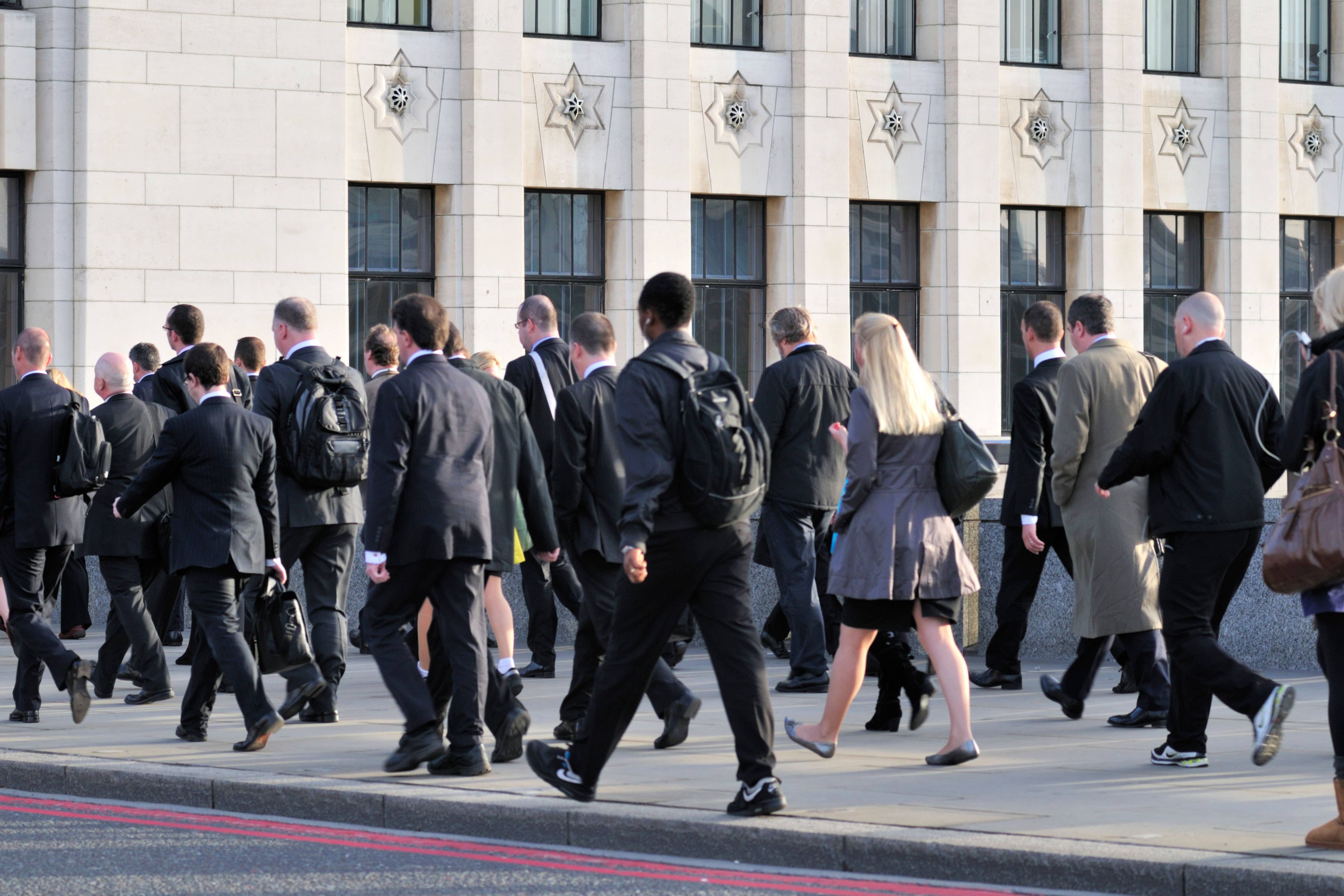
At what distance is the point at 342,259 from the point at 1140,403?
12319 mm

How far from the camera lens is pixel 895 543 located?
830 cm

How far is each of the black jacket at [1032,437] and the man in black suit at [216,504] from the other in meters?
3.69

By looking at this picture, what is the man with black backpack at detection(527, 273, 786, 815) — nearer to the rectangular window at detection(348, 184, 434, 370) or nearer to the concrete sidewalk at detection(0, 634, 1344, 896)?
the concrete sidewalk at detection(0, 634, 1344, 896)

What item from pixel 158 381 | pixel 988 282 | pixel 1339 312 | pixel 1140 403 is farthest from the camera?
pixel 988 282

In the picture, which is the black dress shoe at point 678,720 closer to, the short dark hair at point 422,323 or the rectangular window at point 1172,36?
the short dark hair at point 422,323

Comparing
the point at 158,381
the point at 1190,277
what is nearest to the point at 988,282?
the point at 1190,277

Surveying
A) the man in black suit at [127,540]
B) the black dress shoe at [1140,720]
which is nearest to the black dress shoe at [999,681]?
the black dress shoe at [1140,720]

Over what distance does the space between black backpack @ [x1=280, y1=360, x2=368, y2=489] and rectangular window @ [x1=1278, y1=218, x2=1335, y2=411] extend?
18.5 m

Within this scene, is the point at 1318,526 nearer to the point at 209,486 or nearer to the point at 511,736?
the point at 511,736

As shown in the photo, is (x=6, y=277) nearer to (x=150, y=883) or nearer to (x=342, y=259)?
(x=342, y=259)

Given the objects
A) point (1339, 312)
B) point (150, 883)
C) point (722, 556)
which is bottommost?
point (150, 883)

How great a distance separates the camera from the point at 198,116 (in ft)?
64.5

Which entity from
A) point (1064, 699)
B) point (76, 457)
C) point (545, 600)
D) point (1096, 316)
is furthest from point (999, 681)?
point (76, 457)

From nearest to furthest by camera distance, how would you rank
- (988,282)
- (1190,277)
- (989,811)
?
(989,811)
(988,282)
(1190,277)
